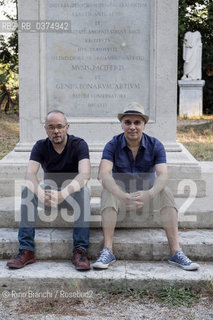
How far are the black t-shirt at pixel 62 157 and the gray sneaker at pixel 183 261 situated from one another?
3.38 feet

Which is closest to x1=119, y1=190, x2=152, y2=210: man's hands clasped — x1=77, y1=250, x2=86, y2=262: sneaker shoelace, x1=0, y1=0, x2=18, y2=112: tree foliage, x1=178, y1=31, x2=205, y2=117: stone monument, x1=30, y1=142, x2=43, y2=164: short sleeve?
x1=77, y1=250, x2=86, y2=262: sneaker shoelace

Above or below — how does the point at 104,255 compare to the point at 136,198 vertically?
A: below

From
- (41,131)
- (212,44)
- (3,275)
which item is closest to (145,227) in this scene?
(3,275)

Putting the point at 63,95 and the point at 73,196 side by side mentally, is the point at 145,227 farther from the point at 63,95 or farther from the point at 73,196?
the point at 63,95

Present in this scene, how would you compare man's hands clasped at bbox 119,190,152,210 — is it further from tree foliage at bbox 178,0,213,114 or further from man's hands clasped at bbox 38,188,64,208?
tree foliage at bbox 178,0,213,114

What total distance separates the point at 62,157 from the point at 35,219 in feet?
1.83

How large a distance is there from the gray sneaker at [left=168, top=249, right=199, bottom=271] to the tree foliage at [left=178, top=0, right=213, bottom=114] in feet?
57.8

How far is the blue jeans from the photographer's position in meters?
3.53

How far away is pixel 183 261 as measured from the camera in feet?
11.4

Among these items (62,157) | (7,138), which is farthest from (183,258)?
(7,138)

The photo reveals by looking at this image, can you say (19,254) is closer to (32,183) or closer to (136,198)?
(32,183)

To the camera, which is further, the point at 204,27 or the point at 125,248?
the point at 204,27

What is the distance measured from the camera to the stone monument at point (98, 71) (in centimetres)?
477

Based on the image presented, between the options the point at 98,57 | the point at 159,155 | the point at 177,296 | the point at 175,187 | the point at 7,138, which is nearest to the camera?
the point at 177,296
